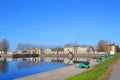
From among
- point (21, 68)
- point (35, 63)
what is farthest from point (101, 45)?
point (21, 68)

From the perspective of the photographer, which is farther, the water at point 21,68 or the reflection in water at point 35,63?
the reflection in water at point 35,63

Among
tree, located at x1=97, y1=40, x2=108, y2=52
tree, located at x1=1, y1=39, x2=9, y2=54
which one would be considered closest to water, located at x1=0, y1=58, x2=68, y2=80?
tree, located at x1=1, y1=39, x2=9, y2=54

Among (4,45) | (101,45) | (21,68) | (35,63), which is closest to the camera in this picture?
(21,68)

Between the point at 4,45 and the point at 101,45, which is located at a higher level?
the point at 4,45

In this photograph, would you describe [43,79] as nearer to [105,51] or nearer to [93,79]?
[93,79]

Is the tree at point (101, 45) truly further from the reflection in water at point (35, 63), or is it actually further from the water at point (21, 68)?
the water at point (21, 68)

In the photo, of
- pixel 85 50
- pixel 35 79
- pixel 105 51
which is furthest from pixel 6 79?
pixel 85 50

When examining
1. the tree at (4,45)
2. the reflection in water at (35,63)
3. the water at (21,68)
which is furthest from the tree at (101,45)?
the water at (21,68)

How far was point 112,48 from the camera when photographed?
177125 millimetres

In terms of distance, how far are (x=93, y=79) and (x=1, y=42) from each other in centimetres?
15984

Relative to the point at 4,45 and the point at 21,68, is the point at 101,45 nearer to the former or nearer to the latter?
the point at 4,45

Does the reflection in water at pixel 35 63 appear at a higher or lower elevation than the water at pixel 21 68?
higher

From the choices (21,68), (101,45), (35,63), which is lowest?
(21,68)

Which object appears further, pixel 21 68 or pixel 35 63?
pixel 35 63
